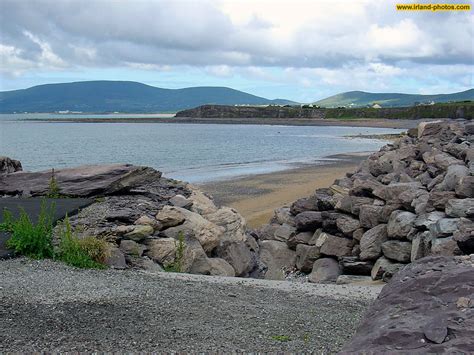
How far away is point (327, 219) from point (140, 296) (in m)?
7.57

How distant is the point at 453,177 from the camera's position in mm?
12117

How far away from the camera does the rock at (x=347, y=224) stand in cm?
1321

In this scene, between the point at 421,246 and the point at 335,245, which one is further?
the point at 335,245

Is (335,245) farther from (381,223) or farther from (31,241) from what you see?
(31,241)

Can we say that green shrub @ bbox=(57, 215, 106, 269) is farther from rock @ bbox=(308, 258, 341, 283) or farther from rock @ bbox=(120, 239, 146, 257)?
rock @ bbox=(308, 258, 341, 283)

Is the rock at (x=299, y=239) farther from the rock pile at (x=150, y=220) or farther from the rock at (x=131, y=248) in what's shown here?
the rock at (x=131, y=248)

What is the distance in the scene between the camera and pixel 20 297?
6.70m

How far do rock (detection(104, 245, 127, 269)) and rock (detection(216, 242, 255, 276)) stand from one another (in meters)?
2.83

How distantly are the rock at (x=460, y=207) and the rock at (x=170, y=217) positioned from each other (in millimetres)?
4943

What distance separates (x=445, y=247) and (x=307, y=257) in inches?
165

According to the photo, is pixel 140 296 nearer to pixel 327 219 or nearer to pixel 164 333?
pixel 164 333

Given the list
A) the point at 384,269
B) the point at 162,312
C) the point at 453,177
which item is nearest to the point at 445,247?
the point at 384,269

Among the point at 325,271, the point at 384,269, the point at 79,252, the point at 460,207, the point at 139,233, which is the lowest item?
the point at 325,271

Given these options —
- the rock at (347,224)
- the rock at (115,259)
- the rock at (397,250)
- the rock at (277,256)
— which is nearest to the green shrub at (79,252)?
the rock at (115,259)
